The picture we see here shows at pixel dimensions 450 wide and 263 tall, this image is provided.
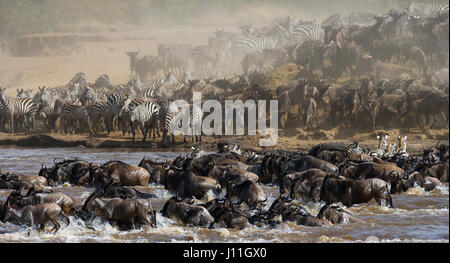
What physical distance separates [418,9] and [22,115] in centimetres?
1873

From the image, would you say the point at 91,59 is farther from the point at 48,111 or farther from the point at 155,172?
the point at 155,172

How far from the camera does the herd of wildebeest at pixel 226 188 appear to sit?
26.7ft

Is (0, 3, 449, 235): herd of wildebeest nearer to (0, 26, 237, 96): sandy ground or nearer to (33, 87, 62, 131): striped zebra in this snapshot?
(33, 87, 62, 131): striped zebra

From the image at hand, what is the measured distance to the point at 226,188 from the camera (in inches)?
381

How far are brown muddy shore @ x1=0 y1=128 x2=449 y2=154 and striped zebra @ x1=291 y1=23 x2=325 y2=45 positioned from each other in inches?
566

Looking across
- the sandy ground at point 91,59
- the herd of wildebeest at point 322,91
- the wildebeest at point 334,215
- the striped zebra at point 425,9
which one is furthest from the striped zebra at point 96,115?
the striped zebra at point 425,9

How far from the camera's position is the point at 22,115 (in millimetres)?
22641

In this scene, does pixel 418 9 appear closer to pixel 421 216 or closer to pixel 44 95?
pixel 44 95

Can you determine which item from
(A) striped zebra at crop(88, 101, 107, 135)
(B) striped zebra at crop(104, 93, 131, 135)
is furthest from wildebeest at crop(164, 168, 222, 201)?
(A) striped zebra at crop(88, 101, 107, 135)

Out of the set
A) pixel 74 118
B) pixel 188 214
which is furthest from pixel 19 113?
pixel 188 214

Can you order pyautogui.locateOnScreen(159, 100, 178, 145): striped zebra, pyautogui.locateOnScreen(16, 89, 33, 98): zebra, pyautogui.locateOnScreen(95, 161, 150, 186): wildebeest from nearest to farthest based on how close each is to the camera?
pyautogui.locateOnScreen(95, 161, 150, 186): wildebeest → pyautogui.locateOnScreen(159, 100, 178, 145): striped zebra → pyautogui.locateOnScreen(16, 89, 33, 98): zebra

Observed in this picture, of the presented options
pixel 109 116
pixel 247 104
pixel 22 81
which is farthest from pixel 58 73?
pixel 247 104

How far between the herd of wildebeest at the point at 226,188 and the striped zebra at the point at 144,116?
5887 mm

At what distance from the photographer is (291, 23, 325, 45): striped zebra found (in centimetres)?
3249
